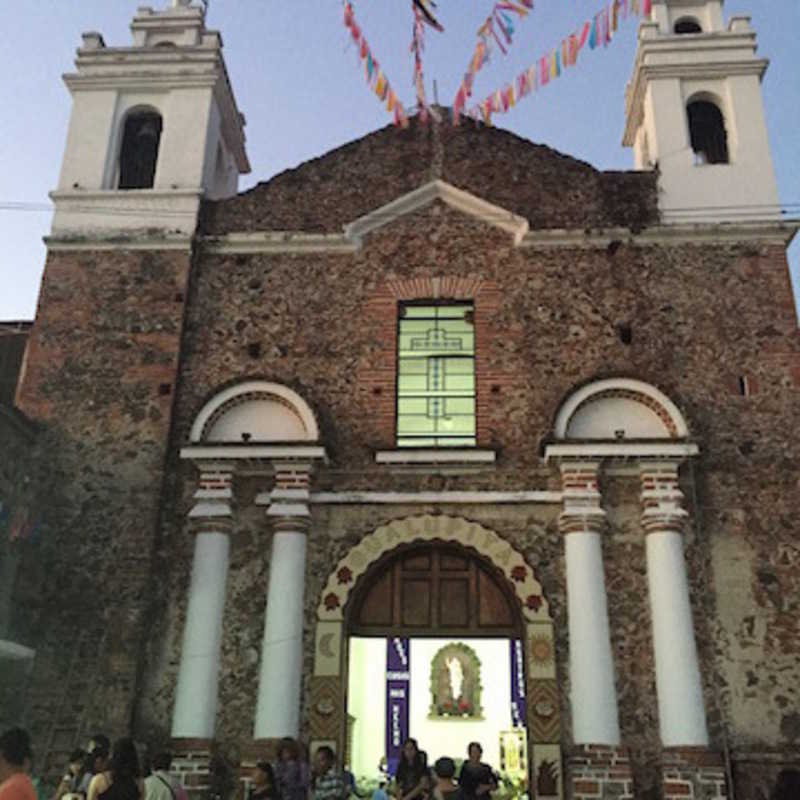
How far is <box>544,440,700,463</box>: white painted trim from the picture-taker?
11.7 meters

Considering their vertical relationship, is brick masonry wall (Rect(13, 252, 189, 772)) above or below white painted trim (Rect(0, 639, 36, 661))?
above

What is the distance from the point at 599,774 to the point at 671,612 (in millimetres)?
1953

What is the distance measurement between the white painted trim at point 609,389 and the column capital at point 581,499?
17.6 inches

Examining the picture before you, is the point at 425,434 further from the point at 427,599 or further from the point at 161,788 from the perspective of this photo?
the point at 161,788

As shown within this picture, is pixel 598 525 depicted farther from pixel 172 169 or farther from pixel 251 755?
pixel 172 169

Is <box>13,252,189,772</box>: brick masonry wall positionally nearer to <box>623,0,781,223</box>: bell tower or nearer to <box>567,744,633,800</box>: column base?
<box>567,744,633,800</box>: column base

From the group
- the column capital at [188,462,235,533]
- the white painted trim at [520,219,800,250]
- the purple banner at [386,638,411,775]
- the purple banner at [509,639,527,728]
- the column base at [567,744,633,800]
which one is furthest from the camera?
the purple banner at [386,638,411,775]

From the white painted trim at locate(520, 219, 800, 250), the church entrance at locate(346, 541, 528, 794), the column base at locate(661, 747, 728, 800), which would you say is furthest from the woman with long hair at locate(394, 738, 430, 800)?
the church entrance at locate(346, 541, 528, 794)

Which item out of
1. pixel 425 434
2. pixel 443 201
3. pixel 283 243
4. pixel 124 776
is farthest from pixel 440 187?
pixel 124 776

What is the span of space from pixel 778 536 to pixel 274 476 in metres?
6.14

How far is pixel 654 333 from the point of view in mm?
12852

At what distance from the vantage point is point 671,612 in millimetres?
11117

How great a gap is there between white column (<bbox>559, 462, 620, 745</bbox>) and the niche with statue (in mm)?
8248

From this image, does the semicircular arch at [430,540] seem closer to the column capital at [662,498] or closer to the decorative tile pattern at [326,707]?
the decorative tile pattern at [326,707]
